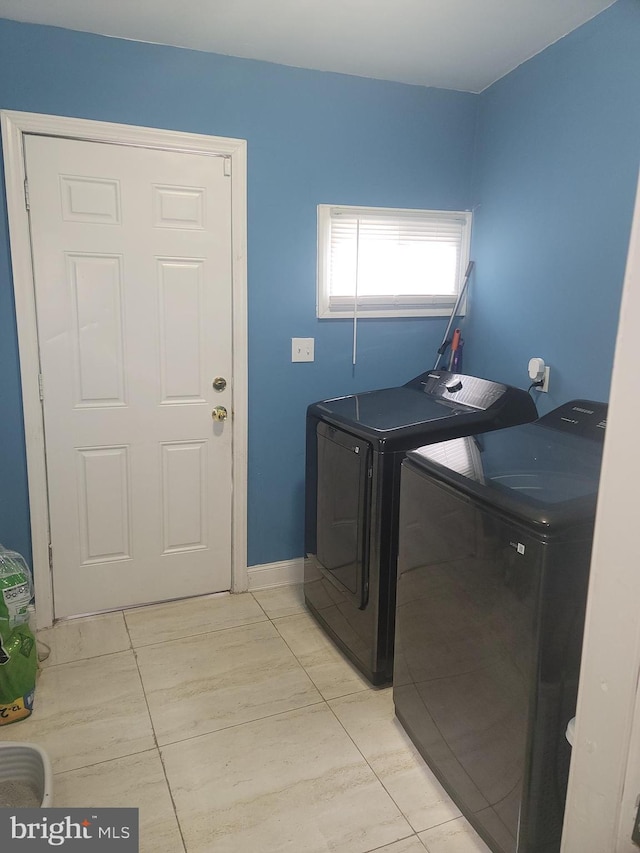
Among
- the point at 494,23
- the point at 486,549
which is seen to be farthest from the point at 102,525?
the point at 494,23

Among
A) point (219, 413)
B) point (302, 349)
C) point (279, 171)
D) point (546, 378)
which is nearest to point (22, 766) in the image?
point (219, 413)

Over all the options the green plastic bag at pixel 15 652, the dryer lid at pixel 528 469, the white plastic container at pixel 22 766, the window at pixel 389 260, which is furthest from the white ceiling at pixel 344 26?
the white plastic container at pixel 22 766

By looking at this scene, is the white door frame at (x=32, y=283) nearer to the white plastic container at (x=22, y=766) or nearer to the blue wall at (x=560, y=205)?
the white plastic container at (x=22, y=766)

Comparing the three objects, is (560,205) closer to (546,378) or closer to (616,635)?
(546,378)

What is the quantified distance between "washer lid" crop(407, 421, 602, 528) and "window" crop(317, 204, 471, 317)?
1.08 metres

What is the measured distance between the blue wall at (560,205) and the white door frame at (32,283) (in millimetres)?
1171

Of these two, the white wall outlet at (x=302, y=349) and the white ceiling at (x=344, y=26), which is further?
the white wall outlet at (x=302, y=349)

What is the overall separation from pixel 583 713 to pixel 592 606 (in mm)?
180

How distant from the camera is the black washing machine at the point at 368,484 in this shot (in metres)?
2.08

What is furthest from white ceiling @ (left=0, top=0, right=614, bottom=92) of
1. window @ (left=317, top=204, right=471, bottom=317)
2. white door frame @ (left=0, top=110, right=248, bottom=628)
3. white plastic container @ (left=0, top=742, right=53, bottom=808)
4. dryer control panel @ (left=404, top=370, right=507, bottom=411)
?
white plastic container @ (left=0, top=742, right=53, bottom=808)

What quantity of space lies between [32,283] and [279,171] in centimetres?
114

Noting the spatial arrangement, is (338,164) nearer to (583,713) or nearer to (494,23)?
(494,23)

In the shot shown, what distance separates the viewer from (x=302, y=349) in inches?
110

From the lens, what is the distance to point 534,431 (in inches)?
79.7
